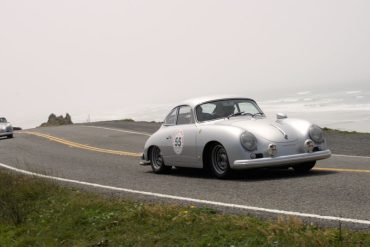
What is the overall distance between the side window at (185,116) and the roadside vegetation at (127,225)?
2.68 metres

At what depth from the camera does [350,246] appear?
16.5ft

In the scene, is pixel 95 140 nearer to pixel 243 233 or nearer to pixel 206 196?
Answer: pixel 206 196

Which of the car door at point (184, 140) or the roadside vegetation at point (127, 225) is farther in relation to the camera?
the car door at point (184, 140)

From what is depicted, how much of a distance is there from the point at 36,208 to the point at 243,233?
4.39 meters

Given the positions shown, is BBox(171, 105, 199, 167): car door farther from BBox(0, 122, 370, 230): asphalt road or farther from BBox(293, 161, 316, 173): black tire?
BBox(293, 161, 316, 173): black tire

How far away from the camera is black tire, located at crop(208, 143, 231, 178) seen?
33.0 feet

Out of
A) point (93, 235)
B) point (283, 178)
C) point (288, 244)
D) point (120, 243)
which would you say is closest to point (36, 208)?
point (93, 235)

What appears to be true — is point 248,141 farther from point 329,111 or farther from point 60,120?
point 329,111

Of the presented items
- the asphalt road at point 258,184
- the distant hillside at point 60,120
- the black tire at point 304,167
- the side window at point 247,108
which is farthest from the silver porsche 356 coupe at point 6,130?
the distant hillside at point 60,120

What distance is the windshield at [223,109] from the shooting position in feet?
36.6

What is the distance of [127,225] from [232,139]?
319cm

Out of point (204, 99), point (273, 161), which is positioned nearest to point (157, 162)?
point (204, 99)

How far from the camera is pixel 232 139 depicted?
975 cm

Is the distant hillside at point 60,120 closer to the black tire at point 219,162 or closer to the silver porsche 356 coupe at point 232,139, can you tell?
the silver porsche 356 coupe at point 232,139
